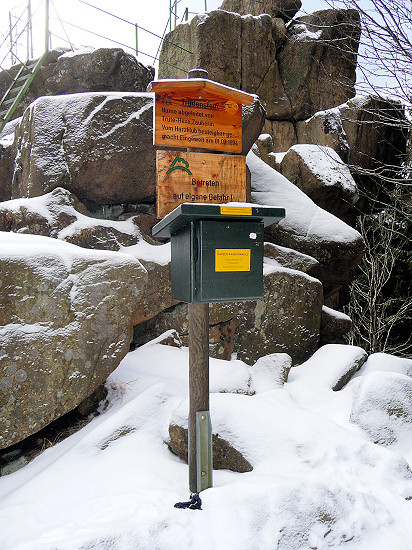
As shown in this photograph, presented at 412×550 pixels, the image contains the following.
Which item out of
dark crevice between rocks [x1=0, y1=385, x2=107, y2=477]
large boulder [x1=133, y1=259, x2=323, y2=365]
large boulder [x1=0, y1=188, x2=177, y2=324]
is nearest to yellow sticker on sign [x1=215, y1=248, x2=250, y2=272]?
dark crevice between rocks [x1=0, y1=385, x2=107, y2=477]

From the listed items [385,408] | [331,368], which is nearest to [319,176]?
[331,368]

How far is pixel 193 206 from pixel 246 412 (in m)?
1.69

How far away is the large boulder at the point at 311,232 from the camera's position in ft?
20.7

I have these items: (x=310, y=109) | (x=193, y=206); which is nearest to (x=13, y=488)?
(x=193, y=206)

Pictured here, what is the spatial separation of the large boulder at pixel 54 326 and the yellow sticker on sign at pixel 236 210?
5.06 ft

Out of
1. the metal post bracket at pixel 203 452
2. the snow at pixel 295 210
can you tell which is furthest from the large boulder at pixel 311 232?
the metal post bracket at pixel 203 452

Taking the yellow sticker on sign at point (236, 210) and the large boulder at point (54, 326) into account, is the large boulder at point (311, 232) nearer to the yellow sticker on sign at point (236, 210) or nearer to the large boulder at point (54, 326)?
the large boulder at point (54, 326)

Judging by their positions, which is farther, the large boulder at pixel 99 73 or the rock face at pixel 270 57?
the rock face at pixel 270 57

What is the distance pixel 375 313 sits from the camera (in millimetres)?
8469

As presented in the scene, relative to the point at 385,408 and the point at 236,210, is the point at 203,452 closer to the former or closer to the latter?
the point at 236,210

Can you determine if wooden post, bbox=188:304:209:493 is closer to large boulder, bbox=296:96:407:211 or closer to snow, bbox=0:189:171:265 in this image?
snow, bbox=0:189:171:265

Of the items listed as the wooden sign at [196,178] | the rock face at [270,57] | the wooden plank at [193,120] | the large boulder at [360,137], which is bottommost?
the wooden sign at [196,178]

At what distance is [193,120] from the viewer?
292cm

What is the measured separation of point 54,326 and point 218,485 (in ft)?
5.51
